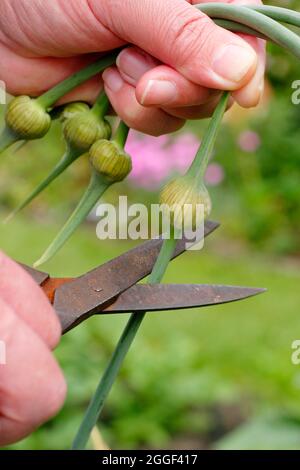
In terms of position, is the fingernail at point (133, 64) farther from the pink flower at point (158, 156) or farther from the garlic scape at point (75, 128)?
the pink flower at point (158, 156)

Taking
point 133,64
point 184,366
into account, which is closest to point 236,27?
point 133,64

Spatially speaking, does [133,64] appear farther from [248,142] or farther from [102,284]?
[248,142]

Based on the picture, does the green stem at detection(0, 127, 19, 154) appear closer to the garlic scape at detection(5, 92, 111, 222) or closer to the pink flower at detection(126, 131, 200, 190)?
the garlic scape at detection(5, 92, 111, 222)

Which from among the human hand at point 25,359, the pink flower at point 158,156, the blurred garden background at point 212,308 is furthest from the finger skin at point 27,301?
the pink flower at point 158,156
